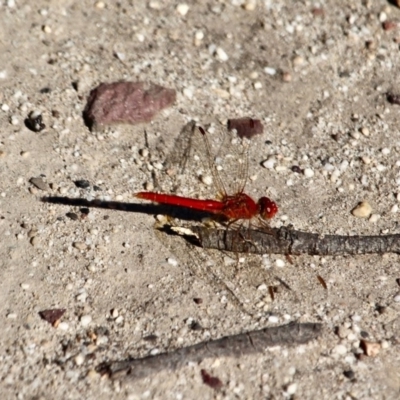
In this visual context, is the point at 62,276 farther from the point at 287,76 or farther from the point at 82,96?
the point at 287,76

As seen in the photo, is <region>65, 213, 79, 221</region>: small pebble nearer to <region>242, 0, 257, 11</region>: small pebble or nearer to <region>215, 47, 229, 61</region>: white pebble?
<region>215, 47, 229, 61</region>: white pebble

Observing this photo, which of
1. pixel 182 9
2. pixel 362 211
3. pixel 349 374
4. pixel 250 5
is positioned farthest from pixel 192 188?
pixel 250 5

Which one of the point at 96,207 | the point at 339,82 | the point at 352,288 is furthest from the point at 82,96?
the point at 352,288

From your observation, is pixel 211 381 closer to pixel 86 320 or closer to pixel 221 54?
pixel 86 320

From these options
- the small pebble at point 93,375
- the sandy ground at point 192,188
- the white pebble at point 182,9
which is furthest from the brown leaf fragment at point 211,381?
the white pebble at point 182,9

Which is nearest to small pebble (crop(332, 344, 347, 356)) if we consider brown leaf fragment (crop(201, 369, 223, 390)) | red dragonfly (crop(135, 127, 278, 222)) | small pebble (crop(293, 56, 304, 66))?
brown leaf fragment (crop(201, 369, 223, 390))

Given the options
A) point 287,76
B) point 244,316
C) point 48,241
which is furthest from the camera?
point 287,76
